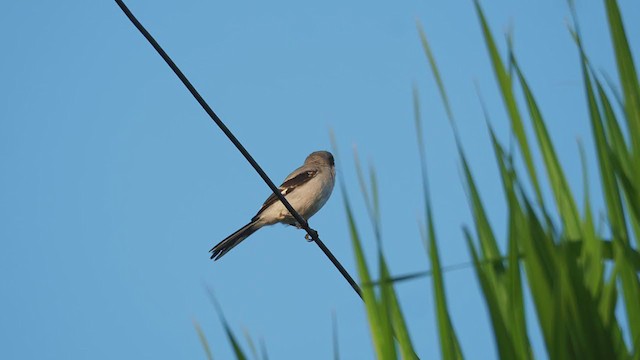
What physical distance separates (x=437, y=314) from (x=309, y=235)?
8.92m

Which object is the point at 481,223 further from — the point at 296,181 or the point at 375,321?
the point at 296,181

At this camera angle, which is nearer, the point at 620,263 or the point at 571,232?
the point at 620,263

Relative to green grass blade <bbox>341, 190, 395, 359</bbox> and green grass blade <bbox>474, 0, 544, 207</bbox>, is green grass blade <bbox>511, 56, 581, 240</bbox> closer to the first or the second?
green grass blade <bbox>474, 0, 544, 207</bbox>

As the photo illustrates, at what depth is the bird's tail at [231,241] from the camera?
35.0 feet

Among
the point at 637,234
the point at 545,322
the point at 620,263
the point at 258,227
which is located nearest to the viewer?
the point at 545,322

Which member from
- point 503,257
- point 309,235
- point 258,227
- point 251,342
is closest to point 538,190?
point 503,257

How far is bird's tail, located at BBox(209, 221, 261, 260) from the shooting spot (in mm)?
10672

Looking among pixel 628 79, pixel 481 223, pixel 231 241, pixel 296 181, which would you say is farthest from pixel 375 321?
pixel 296 181

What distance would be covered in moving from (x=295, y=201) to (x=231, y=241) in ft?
3.92

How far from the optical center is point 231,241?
10.8 m

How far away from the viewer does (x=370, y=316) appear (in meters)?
1.54

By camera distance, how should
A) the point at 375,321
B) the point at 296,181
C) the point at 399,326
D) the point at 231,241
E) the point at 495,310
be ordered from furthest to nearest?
1. the point at 296,181
2. the point at 231,241
3. the point at 399,326
4. the point at 375,321
5. the point at 495,310

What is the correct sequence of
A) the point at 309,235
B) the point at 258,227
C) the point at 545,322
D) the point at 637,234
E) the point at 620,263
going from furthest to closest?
the point at 258,227, the point at 309,235, the point at 637,234, the point at 620,263, the point at 545,322

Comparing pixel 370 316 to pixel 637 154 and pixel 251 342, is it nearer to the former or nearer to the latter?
pixel 251 342
